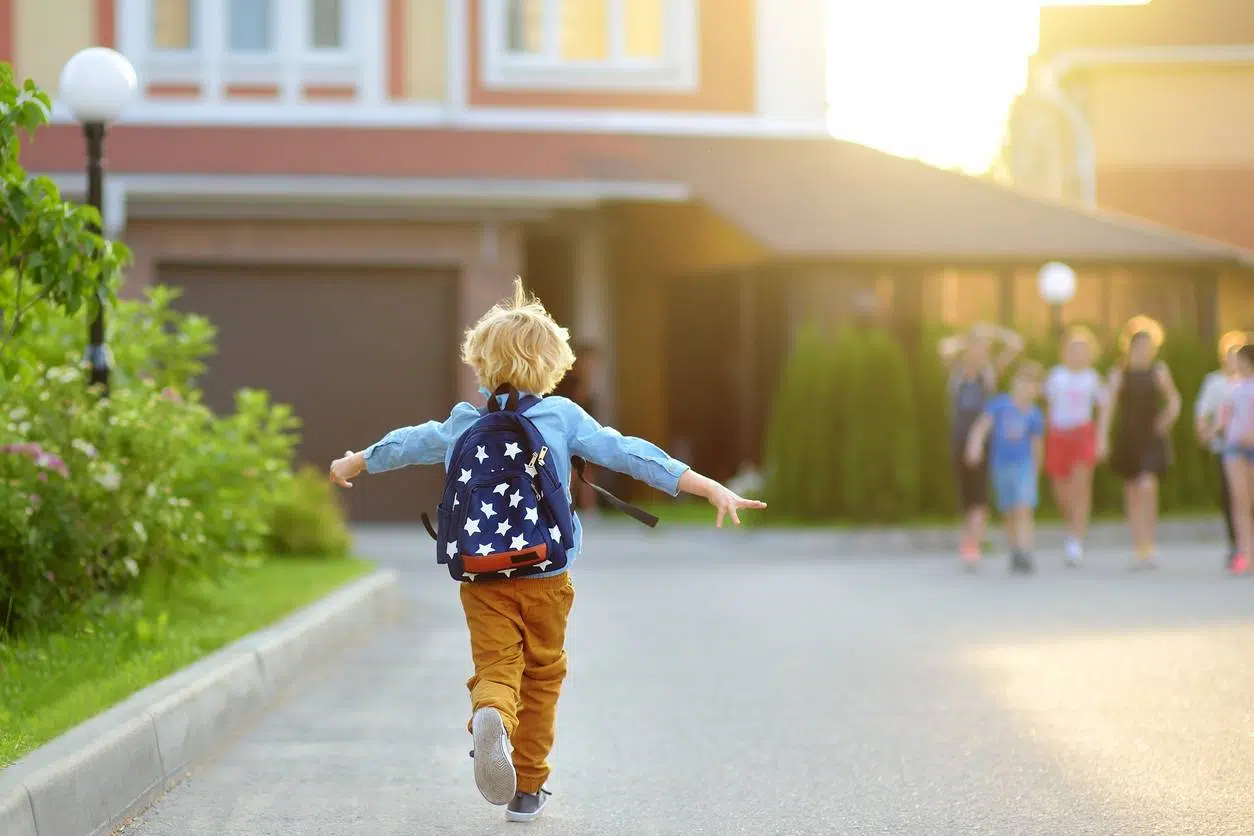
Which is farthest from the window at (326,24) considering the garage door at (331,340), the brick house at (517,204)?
the garage door at (331,340)

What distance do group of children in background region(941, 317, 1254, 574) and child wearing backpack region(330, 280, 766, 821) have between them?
9.55m

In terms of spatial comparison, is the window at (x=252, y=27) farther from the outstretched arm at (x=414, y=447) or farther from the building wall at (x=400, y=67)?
the outstretched arm at (x=414, y=447)

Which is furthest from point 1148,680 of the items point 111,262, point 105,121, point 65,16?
point 65,16

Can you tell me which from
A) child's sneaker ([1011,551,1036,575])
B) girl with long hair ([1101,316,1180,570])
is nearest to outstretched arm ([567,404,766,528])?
child's sneaker ([1011,551,1036,575])

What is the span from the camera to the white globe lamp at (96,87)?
10.7m

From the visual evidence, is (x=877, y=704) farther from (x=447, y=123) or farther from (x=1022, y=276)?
(x=1022, y=276)

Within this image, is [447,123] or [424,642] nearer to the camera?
[424,642]

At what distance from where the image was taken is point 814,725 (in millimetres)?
7820

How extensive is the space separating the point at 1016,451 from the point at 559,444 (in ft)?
32.1

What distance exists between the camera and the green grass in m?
6.65

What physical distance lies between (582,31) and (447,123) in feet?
6.80

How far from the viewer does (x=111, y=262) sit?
7.90m

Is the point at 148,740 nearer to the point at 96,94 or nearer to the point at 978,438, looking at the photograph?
the point at 96,94

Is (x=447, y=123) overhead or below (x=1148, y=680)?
overhead
